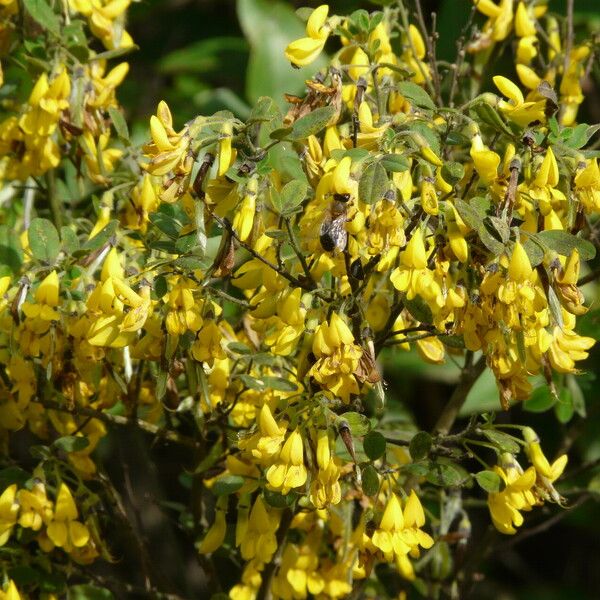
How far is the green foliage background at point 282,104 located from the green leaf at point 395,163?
3.76 ft

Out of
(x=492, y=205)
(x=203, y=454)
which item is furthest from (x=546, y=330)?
(x=203, y=454)

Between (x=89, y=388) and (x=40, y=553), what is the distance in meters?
0.21

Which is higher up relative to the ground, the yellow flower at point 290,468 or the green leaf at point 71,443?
the yellow flower at point 290,468

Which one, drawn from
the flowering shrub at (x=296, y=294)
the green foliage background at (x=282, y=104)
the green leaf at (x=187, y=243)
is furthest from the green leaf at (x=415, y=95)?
the green foliage background at (x=282, y=104)

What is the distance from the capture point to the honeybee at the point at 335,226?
0.89 metres

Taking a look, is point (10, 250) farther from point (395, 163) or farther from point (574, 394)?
point (574, 394)

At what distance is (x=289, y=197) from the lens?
3.18 feet

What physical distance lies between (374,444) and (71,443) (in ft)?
1.16

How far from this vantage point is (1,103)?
1.51 metres

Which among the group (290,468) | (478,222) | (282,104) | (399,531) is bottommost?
(282,104)

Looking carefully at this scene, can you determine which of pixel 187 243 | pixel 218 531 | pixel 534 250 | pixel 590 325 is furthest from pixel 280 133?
pixel 590 325

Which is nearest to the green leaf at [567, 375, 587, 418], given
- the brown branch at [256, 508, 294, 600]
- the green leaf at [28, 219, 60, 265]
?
the brown branch at [256, 508, 294, 600]

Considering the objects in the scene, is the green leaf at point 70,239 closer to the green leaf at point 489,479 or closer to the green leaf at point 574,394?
the green leaf at point 489,479

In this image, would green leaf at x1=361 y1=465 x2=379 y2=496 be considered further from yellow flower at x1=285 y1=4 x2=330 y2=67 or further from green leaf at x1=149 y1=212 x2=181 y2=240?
yellow flower at x1=285 y1=4 x2=330 y2=67
